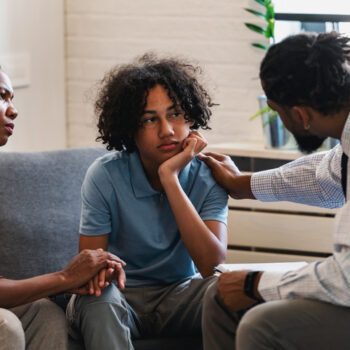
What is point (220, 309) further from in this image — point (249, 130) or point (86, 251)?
point (249, 130)

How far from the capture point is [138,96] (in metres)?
1.79

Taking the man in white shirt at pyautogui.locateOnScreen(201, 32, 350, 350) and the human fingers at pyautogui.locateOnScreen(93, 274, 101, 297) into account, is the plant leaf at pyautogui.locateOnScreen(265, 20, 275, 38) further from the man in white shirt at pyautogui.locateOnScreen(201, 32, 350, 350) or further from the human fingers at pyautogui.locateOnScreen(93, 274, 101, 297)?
the human fingers at pyautogui.locateOnScreen(93, 274, 101, 297)

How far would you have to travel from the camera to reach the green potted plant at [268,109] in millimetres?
2486

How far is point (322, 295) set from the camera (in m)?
1.33

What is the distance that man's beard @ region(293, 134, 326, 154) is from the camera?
1.53 m

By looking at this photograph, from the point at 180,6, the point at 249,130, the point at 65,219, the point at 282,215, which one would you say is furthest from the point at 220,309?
the point at 180,6

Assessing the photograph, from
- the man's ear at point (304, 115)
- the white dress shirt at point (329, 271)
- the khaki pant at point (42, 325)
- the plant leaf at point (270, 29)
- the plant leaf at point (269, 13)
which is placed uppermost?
the plant leaf at point (269, 13)

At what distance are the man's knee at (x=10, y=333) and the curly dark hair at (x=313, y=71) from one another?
76cm

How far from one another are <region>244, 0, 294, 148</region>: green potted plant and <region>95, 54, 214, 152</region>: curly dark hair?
610mm

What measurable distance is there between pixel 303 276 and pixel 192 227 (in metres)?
0.41

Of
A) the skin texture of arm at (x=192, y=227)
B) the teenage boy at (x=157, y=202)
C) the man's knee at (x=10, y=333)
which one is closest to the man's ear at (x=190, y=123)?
the teenage boy at (x=157, y=202)

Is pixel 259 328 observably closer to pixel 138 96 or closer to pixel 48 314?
pixel 48 314

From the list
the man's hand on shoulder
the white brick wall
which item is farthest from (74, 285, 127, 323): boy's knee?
the white brick wall

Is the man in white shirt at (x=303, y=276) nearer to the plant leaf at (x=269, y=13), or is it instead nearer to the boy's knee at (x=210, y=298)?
the boy's knee at (x=210, y=298)
